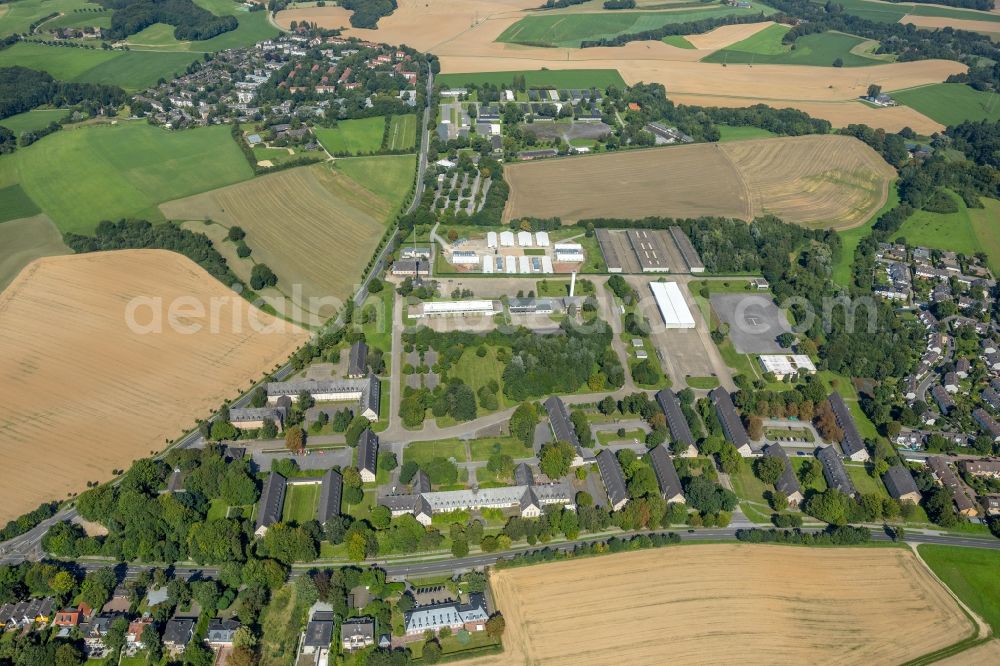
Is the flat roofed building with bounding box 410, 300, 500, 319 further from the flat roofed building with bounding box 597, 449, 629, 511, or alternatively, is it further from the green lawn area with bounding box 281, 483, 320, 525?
the green lawn area with bounding box 281, 483, 320, 525

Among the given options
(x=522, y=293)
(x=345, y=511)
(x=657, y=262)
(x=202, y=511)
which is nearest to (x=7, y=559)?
(x=202, y=511)

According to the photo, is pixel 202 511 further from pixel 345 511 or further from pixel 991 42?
pixel 991 42

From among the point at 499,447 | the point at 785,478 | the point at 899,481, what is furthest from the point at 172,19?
the point at 899,481

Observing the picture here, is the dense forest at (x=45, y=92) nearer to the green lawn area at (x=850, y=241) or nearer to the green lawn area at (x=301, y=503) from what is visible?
the green lawn area at (x=301, y=503)

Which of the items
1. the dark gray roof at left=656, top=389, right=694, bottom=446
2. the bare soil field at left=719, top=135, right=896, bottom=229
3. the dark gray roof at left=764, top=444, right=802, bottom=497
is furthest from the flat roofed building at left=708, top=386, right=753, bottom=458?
the bare soil field at left=719, top=135, right=896, bottom=229

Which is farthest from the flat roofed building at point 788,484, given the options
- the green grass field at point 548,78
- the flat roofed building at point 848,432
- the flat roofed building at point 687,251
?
the green grass field at point 548,78

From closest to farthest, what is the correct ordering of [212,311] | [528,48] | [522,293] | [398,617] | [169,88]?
[398,617], [212,311], [522,293], [169,88], [528,48]
